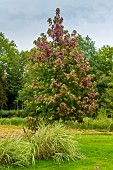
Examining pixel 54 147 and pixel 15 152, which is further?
pixel 54 147

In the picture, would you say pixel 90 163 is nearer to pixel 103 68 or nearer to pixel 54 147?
pixel 54 147

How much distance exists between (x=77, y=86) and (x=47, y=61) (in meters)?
1.24

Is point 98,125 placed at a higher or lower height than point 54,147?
higher

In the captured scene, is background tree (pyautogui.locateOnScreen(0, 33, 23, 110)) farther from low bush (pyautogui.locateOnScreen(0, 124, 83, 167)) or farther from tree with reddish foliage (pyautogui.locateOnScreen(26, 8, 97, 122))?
low bush (pyautogui.locateOnScreen(0, 124, 83, 167))

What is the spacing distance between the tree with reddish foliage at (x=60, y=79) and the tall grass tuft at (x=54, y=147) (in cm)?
153

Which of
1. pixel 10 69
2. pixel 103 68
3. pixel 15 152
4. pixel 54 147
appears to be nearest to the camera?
pixel 15 152

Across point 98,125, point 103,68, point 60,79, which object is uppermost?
point 103,68

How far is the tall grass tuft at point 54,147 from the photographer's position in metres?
6.99

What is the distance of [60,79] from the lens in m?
9.24

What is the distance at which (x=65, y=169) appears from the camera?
609 cm

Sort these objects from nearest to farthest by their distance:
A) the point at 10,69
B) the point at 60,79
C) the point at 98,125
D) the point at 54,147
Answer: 1. the point at 54,147
2. the point at 60,79
3. the point at 98,125
4. the point at 10,69

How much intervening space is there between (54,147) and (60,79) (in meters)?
2.76

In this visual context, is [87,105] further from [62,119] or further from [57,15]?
[57,15]

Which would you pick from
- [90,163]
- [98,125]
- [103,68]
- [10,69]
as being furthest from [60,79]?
[10,69]
